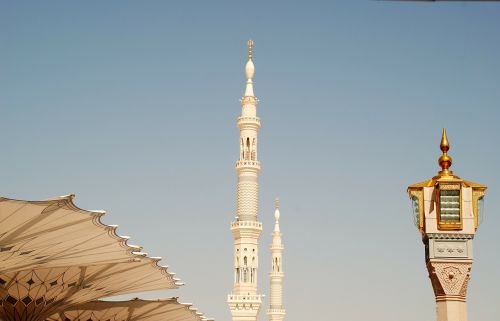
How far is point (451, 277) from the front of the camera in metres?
16.9

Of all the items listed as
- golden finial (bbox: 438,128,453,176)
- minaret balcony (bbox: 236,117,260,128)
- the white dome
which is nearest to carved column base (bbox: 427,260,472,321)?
golden finial (bbox: 438,128,453,176)

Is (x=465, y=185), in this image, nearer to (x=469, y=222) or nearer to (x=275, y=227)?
(x=469, y=222)

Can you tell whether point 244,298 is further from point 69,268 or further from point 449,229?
point 449,229

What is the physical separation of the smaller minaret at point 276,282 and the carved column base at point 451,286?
2588 inches

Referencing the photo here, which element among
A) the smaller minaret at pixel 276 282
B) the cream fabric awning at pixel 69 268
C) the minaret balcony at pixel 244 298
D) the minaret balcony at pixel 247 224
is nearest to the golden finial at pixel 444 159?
the cream fabric awning at pixel 69 268

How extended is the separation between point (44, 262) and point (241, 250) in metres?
29.0

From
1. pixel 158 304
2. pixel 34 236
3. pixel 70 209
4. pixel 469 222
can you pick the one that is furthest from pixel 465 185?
pixel 158 304

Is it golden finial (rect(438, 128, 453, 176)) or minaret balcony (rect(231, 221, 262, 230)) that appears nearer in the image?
golden finial (rect(438, 128, 453, 176))

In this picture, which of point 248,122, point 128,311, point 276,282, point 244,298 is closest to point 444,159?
point 128,311

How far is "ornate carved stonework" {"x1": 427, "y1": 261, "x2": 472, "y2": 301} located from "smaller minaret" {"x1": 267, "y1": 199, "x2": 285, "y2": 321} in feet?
216

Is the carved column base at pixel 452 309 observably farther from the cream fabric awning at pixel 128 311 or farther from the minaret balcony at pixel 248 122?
the minaret balcony at pixel 248 122

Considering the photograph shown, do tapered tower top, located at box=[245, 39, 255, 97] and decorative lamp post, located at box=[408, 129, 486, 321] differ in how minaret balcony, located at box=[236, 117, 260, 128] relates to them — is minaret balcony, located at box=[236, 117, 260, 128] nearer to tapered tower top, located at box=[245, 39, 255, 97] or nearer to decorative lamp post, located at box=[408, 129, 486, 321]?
tapered tower top, located at box=[245, 39, 255, 97]

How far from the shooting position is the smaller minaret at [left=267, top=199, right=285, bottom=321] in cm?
8244

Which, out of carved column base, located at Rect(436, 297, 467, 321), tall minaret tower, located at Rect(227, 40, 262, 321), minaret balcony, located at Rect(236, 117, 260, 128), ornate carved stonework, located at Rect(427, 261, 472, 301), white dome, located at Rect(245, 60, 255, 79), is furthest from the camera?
white dome, located at Rect(245, 60, 255, 79)
